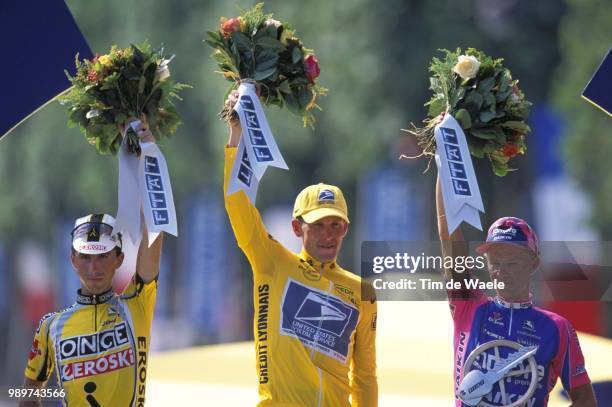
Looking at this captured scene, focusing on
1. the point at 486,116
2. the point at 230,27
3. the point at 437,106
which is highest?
the point at 230,27

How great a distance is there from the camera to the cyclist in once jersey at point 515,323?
5.84m

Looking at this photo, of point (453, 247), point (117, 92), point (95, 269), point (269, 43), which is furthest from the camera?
point (117, 92)

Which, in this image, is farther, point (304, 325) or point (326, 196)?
point (326, 196)

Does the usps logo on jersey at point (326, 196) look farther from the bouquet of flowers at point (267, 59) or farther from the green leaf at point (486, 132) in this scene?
the green leaf at point (486, 132)

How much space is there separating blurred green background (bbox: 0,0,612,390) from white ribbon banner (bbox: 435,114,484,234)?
1210 cm

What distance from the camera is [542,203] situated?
66.4 ft

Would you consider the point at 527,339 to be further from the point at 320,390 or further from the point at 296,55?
the point at 296,55

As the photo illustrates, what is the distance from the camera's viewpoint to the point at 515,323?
5.91 meters

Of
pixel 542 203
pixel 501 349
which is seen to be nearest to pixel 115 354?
pixel 501 349

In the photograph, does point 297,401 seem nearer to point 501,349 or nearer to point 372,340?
point 372,340

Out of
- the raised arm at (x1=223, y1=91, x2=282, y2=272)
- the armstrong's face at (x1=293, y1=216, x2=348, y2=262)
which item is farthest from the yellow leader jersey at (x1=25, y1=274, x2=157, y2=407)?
the armstrong's face at (x1=293, y1=216, x2=348, y2=262)

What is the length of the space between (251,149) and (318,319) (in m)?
0.89

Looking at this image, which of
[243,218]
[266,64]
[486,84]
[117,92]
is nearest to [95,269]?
[243,218]

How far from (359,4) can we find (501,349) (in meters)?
15.4
